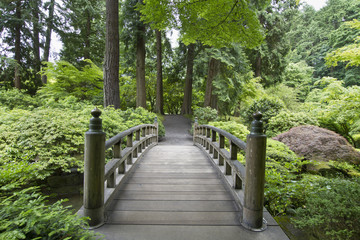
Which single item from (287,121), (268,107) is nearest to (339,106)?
(287,121)

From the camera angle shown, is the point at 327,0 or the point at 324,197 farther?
the point at 327,0

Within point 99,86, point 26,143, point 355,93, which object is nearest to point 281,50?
point 355,93

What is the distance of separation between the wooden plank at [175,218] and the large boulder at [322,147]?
15.4 ft

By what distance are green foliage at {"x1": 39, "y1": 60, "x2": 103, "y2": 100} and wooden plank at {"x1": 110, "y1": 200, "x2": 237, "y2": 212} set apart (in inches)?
364

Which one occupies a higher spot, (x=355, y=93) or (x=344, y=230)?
(x=355, y=93)

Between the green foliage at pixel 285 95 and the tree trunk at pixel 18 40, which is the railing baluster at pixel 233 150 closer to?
the tree trunk at pixel 18 40

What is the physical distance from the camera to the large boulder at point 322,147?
581 cm

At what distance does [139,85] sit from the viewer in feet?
45.4

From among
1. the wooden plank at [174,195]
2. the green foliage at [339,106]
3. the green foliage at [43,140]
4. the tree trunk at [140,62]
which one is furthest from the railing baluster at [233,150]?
the tree trunk at [140,62]

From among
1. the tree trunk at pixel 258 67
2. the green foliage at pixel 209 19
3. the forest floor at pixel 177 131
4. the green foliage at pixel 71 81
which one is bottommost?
the forest floor at pixel 177 131

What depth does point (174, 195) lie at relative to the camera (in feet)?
9.97

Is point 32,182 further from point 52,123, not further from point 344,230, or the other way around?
point 344,230

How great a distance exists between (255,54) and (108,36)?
46.1 ft

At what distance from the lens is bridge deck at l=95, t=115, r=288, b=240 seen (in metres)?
2.13
